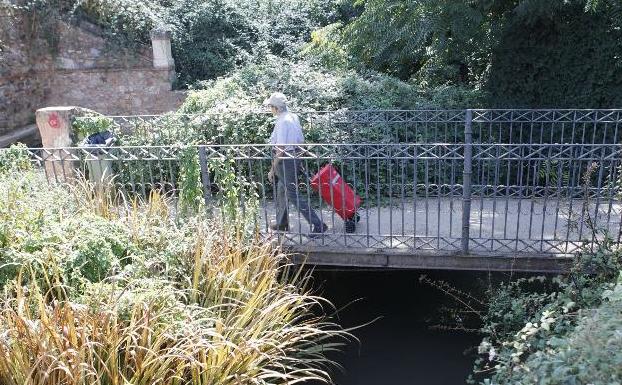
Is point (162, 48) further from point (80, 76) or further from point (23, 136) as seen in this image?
point (23, 136)

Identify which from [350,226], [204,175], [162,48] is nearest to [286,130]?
[204,175]

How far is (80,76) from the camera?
11.9 m

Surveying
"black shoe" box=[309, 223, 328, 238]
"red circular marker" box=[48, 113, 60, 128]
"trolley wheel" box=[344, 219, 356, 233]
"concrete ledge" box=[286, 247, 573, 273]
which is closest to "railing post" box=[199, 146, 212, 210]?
"concrete ledge" box=[286, 247, 573, 273]

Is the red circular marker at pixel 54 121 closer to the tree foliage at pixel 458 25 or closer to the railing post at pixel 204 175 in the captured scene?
the railing post at pixel 204 175

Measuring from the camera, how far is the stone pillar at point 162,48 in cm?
1112

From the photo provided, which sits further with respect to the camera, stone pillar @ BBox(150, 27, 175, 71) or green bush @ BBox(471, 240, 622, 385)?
stone pillar @ BBox(150, 27, 175, 71)

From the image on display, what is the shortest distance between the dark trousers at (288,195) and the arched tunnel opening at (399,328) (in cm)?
76

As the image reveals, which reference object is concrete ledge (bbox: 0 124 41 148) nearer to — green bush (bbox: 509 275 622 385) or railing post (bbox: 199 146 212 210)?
railing post (bbox: 199 146 212 210)

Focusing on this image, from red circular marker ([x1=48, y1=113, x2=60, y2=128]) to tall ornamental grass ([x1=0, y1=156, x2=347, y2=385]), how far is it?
1810mm

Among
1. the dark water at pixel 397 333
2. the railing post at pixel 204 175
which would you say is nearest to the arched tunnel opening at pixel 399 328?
the dark water at pixel 397 333

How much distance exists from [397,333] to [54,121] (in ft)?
16.0

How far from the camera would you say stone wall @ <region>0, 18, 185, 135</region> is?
11359 millimetres

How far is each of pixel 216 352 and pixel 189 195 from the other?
2090 millimetres

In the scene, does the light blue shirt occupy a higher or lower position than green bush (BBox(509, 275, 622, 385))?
higher
